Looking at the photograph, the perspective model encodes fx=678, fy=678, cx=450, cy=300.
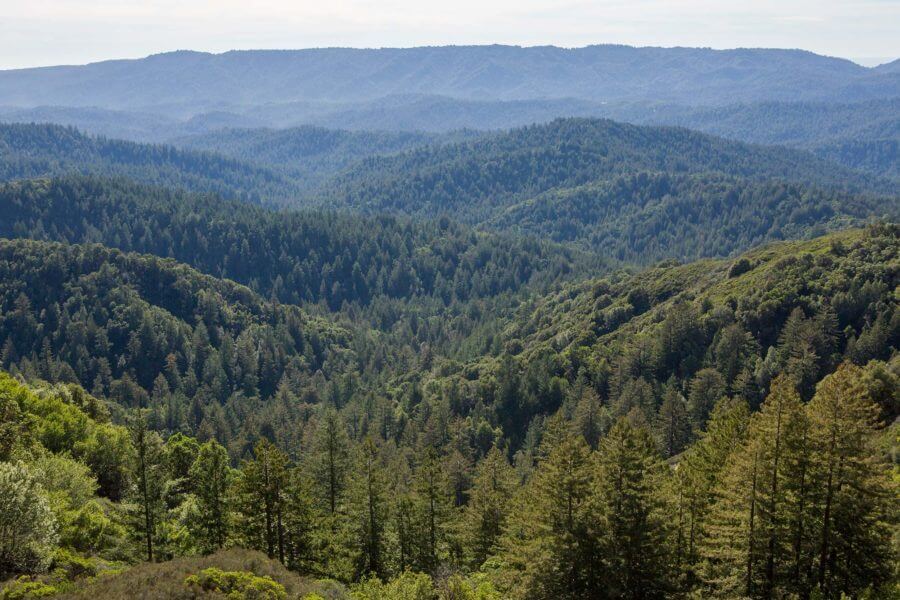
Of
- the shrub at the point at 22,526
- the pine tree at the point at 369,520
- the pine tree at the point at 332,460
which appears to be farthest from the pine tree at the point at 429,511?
the shrub at the point at 22,526

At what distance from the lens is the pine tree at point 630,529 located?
116 feet

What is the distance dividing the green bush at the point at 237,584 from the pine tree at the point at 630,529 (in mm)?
17096

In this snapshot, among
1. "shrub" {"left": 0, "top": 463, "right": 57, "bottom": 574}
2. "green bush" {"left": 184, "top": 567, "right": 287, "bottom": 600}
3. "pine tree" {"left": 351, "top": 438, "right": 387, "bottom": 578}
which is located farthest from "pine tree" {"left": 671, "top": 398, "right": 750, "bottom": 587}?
"shrub" {"left": 0, "top": 463, "right": 57, "bottom": 574}

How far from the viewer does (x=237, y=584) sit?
3394 cm

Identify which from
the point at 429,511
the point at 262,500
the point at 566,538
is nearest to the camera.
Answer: the point at 566,538

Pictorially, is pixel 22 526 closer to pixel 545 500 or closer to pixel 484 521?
pixel 545 500

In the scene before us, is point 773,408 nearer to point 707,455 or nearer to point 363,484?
point 707,455

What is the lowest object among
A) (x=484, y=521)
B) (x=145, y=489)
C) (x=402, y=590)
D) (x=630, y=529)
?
(x=484, y=521)

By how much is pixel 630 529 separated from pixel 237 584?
20.3 m

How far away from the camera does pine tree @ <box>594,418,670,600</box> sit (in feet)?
116

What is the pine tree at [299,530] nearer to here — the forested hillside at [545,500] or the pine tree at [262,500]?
the forested hillside at [545,500]

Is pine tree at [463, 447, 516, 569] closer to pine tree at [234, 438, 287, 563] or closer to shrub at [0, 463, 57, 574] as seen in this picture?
pine tree at [234, 438, 287, 563]

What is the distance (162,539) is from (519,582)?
25.6 m

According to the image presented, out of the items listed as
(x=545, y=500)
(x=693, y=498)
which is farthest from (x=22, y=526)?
(x=693, y=498)
